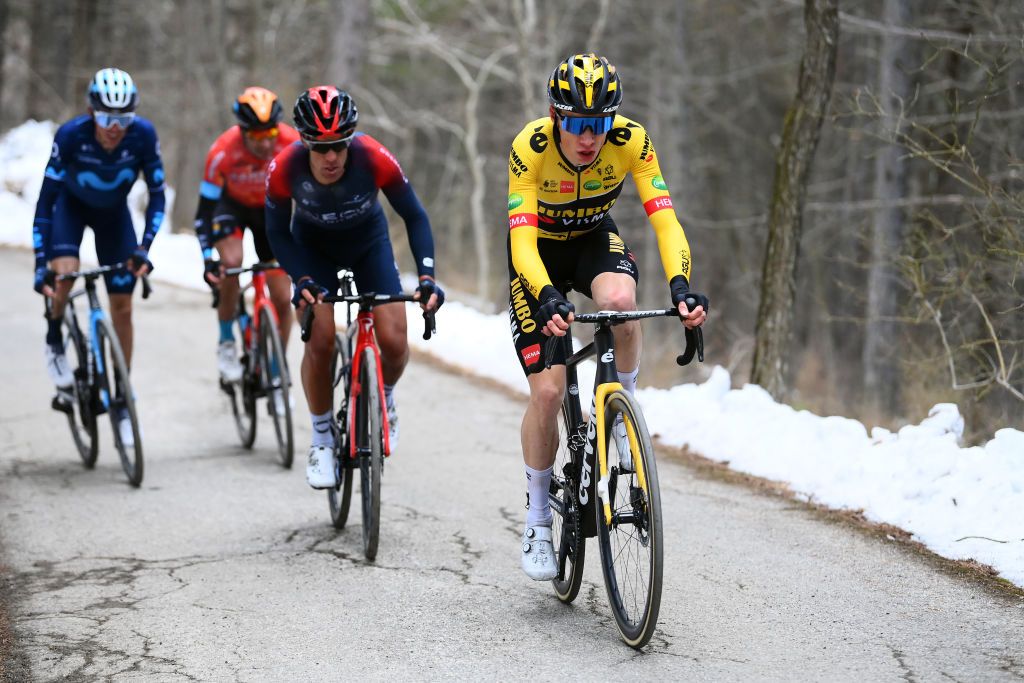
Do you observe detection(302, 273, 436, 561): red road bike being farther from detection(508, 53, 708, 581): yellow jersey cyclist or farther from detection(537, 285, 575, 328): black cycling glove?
detection(537, 285, 575, 328): black cycling glove

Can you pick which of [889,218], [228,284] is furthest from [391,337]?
[889,218]

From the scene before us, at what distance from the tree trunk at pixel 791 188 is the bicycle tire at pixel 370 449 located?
4.66m

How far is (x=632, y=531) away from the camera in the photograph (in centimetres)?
455

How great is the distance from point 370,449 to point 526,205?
1715mm

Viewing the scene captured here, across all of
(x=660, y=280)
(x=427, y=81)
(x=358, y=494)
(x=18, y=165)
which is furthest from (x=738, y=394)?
(x=427, y=81)

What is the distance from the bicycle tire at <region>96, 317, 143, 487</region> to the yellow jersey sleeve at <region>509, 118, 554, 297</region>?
3714mm

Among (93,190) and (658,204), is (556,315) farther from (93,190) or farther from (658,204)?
(93,190)

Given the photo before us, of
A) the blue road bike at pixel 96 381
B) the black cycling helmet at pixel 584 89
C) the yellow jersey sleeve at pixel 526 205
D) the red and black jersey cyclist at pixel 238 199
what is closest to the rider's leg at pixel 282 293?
the red and black jersey cyclist at pixel 238 199

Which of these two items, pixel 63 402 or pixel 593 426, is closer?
pixel 593 426

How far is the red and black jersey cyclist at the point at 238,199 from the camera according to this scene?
26.5 ft

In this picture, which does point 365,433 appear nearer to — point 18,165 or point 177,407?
point 177,407

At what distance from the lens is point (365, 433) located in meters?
5.95

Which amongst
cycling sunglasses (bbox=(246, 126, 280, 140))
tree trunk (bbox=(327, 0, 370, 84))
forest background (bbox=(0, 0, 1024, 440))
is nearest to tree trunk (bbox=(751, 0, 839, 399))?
forest background (bbox=(0, 0, 1024, 440))

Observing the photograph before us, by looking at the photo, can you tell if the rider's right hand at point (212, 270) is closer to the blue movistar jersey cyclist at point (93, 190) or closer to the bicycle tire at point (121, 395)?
the blue movistar jersey cyclist at point (93, 190)
